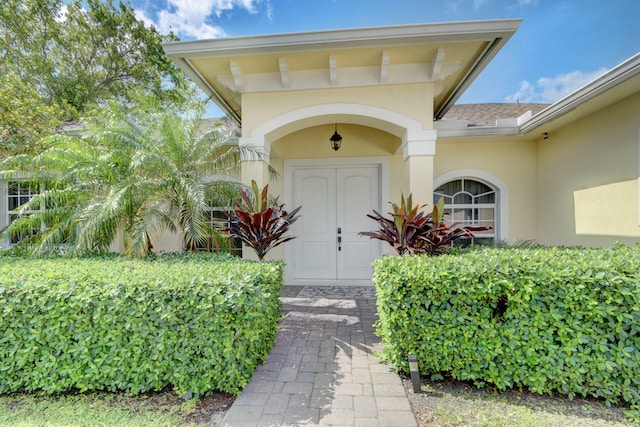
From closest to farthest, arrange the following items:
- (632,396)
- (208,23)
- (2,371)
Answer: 1. (632,396)
2. (2,371)
3. (208,23)

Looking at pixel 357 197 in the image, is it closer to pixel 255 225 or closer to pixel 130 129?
pixel 255 225

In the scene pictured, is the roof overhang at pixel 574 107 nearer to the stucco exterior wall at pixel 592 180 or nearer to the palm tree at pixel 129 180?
the stucco exterior wall at pixel 592 180

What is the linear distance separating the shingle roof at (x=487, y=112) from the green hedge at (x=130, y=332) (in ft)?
23.0

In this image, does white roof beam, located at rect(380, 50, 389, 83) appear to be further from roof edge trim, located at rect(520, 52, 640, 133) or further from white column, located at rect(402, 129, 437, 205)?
roof edge trim, located at rect(520, 52, 640, 133)

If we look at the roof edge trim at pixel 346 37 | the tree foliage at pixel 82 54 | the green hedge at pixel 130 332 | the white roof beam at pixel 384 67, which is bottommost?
the green hedge at pixel 130 332

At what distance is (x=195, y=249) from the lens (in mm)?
4410

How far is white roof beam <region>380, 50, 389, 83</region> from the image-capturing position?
4152 millimetres

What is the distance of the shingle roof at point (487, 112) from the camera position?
22.9 feet

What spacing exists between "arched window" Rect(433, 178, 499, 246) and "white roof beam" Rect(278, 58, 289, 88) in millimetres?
4203

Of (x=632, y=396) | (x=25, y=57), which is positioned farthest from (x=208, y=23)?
(x=632, y=396)

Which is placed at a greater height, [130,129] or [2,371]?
[130,129]

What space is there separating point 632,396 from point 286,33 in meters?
5.51

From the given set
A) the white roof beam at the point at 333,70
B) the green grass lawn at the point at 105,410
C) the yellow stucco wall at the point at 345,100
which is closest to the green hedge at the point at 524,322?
the green grass lawn at the point at 105,410

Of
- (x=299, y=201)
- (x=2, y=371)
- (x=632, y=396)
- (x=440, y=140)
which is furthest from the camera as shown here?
(x=299, y=201)
